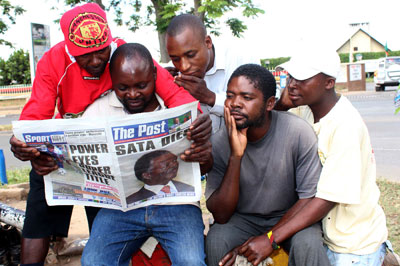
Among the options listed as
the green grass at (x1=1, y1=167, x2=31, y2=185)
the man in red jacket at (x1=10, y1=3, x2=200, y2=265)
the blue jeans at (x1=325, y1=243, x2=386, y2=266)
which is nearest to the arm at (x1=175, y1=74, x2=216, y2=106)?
the man in red jacket at (x1=10, y1=3, x2=200, y2=265)

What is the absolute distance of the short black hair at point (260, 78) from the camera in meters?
2.36

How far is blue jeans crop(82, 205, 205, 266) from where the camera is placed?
221 cm

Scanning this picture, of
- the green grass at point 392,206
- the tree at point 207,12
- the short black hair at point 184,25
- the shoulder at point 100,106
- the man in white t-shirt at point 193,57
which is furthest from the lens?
the tree at point 207,12

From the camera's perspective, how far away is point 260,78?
238 centimetres

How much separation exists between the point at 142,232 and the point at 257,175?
2.39ft

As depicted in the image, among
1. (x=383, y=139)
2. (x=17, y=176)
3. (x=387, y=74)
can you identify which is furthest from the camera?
(x=387, y=74)

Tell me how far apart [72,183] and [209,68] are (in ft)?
4.30

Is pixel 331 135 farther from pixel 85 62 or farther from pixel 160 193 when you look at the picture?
pixel 85 62

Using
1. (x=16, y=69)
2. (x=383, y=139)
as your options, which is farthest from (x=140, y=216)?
(x=16, y=69)

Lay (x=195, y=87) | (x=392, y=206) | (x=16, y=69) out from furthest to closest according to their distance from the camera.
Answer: (x=16, y=69)
(x=392, y=206)
(x=195, y=87)

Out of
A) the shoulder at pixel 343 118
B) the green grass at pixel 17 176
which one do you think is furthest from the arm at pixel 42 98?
the green grass at pixel 17 176

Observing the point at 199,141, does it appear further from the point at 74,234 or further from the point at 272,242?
the point at 74,234

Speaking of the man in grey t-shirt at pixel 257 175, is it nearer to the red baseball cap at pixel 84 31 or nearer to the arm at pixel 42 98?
the red baseball cap at pixel 84 31

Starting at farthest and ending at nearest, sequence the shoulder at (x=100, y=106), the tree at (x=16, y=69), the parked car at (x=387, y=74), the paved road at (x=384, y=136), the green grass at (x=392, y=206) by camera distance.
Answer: the tree at (x=16, y=69) < the parked car at (x=387, y=74) < the paved road at (x=384, y=136) < the green grass at (x=392, y=206) < the shoulder at (x=100, y=106)
